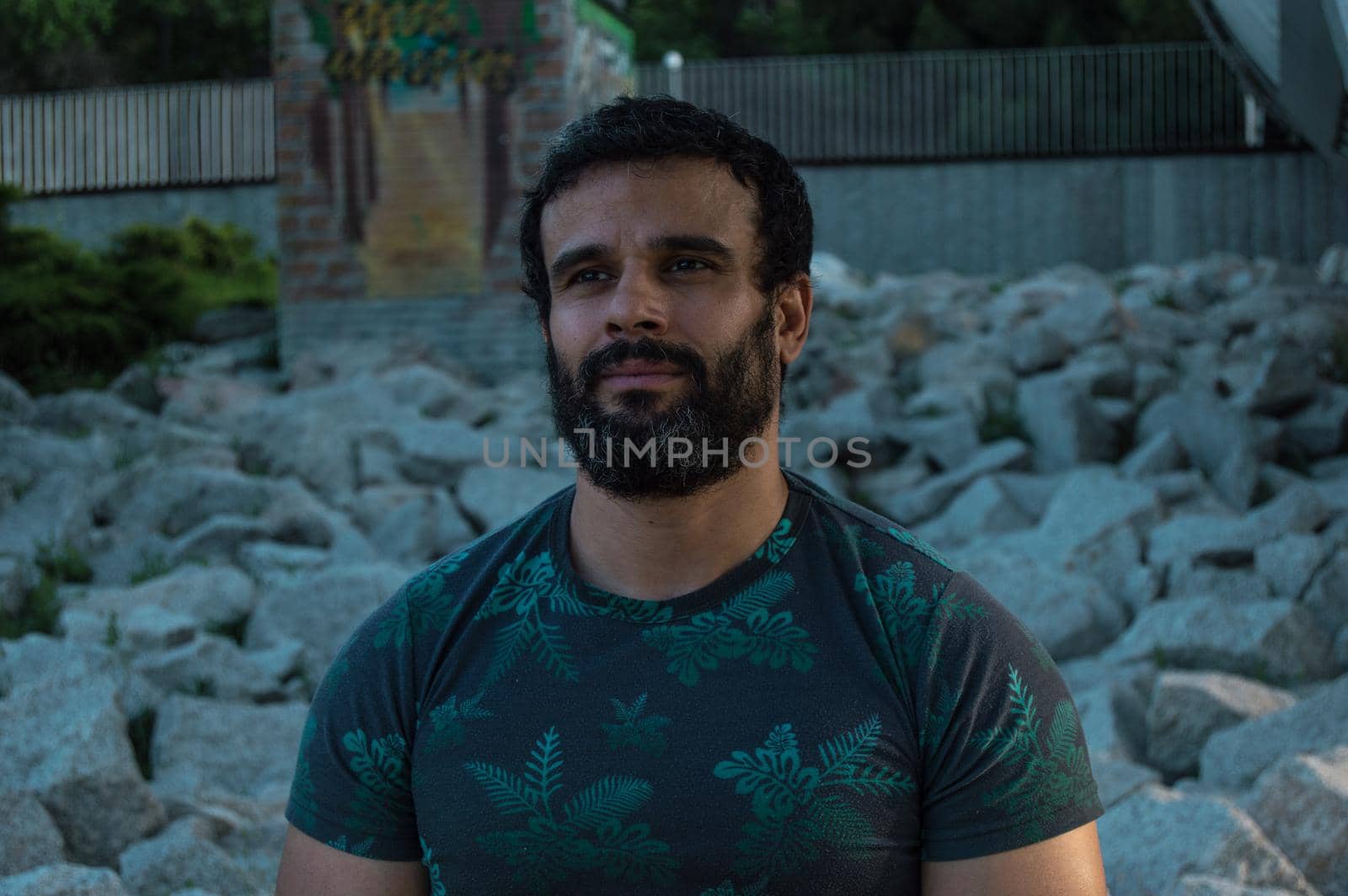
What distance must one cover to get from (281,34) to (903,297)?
15.9ft

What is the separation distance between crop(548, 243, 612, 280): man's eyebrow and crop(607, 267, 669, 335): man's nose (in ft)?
0.15

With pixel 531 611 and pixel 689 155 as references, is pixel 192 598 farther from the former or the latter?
pixel 689 155

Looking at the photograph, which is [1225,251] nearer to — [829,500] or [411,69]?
[411,69]

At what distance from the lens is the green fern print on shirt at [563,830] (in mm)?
1648

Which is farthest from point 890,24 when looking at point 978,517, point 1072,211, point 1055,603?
point 1055,603

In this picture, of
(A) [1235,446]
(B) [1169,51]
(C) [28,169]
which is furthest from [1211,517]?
(C) [28,169]

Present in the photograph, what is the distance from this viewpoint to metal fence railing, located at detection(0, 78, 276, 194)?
17203 millimetres

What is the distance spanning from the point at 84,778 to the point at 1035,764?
2.41 metres

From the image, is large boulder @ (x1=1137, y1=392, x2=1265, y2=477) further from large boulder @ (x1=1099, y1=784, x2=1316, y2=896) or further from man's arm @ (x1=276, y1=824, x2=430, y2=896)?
man's arm @ (x1=276, y1=824, x2=430, y2=896)

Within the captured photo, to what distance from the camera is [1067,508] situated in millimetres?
5504

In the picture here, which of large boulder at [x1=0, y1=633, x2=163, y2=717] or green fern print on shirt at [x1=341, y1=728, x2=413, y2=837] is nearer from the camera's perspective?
green fern print on shirt at [x1=341, y1=728, x2=413, y2=837]

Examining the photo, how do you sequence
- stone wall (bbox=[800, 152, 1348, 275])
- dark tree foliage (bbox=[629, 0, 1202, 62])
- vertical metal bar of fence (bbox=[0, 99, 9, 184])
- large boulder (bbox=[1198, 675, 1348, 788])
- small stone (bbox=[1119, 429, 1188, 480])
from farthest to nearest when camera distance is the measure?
dark tree foliage (bbox=[629, 0, 1202, 62]) → vertical metal bar of fence (bbox=[0, 99, 9, 184]) → stone wall (bbox=[800, 152, 1348, 275]) → small stone (bbox=[1119, 429, 1188, 480]) → large boulder (bbox=[1198, 675, 1348, 788])

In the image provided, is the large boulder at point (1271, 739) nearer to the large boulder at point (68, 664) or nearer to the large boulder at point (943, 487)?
the large boulder at point (943, 487)

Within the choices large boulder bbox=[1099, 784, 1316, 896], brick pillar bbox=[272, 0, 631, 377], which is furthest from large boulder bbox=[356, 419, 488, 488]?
large boulder bbox=[1099, 784, 1316, 896]
